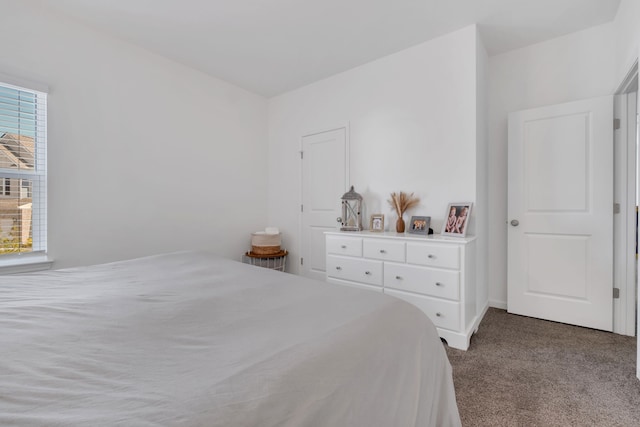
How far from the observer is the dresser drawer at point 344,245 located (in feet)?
9.08

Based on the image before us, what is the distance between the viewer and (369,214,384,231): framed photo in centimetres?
304

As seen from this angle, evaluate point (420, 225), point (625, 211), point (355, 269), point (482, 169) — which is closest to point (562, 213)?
point (625, 211)

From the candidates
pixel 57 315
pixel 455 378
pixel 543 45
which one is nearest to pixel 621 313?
pixel 455 378

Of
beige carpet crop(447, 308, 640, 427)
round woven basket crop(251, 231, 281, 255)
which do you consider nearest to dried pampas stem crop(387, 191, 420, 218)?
beige carpet crop(447, 308, 640, 427)

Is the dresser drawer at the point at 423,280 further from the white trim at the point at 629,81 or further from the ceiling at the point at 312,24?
the ceiling at the point at 312,24

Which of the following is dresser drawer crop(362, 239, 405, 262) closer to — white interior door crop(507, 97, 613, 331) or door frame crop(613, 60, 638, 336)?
white interior door crop(507, 97, 613, 331)

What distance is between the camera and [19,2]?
2182 millimetres

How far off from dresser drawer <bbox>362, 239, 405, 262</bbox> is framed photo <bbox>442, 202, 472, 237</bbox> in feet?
1.44

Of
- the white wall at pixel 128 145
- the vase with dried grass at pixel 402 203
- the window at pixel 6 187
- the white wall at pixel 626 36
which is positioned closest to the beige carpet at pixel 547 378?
the vase with dried grass at pixel 402 203

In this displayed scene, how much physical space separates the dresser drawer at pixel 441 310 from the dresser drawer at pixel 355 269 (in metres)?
0.35

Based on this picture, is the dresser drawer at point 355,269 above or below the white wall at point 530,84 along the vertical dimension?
below

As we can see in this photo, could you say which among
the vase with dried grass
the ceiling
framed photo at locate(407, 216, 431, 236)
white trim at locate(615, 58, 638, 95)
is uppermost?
the ceiling

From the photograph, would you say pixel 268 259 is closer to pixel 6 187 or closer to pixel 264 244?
pixel 264 244

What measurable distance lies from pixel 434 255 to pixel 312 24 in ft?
7.32
